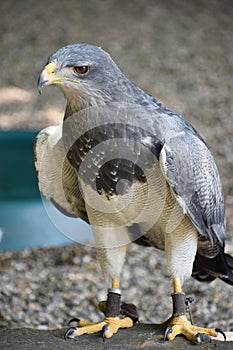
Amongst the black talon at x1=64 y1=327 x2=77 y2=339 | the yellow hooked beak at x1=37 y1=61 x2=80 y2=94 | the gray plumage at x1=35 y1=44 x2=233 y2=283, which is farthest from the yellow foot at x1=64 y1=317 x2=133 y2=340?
the yellow hooked beak at x1=37 y1=61 x2=80 y2=94

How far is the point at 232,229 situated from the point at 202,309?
1.39 metres

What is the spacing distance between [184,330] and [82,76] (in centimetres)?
121

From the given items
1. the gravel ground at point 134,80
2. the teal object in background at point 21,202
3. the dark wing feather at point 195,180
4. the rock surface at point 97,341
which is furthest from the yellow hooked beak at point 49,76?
the teal object in background at point 21,202

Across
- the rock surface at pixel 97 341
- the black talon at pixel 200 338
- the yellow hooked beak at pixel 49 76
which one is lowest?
the rock surface at pixel 97 341

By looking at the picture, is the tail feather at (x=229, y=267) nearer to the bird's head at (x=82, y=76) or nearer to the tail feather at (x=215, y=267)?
the tail feather at (x=215, y=267)

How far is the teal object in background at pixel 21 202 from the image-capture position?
5465 mm

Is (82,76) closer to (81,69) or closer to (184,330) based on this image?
(81,69)

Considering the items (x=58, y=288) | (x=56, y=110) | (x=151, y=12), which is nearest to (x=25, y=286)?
(x=58, y=288)

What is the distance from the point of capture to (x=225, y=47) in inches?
356

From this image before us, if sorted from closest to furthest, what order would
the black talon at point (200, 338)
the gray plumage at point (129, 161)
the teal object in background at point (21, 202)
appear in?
the gray plumage at point (129, 161) → the black talon at point (200, 338) → the teal object in background at point (21, 202)

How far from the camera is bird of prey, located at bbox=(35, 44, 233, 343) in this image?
9.48 feet

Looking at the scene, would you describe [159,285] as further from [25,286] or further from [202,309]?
[25,286]

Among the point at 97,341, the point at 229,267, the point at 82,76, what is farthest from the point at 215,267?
the point at 82,76

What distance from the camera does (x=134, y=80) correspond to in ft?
27.6
